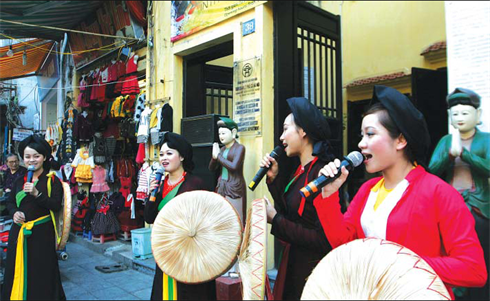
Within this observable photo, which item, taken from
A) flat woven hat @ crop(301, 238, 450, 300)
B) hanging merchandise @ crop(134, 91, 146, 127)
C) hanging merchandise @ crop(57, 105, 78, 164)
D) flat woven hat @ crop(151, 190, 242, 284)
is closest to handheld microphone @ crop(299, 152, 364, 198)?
flat woven hat @ crop(301, 238, 450, 300)

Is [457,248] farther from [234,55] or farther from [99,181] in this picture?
[99,181]

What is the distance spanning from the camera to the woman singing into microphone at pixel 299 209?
6.32 ft

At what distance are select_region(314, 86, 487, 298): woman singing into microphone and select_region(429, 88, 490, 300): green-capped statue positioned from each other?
5.90ft

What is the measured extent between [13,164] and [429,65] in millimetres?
6501

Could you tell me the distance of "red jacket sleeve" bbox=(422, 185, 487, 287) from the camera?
132cm

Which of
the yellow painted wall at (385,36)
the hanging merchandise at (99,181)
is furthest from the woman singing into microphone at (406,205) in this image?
the hanging merchandise at (99,181)

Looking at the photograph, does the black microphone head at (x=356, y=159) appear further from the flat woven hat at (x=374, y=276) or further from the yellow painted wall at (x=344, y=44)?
the yellow painted wall at (x=344, y=44)

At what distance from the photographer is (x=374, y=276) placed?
1.35m

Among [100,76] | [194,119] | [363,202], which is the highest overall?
[100,76]

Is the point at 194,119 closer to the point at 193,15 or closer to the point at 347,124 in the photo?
the point at 193,15

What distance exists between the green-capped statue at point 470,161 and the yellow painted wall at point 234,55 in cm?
210

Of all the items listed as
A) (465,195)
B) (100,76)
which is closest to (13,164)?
(100,76)

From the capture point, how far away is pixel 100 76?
632cm

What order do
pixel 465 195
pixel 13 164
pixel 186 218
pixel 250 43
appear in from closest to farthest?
pixel 186 218
pixel 465 195
pixel 13 164
pixel 250 43
